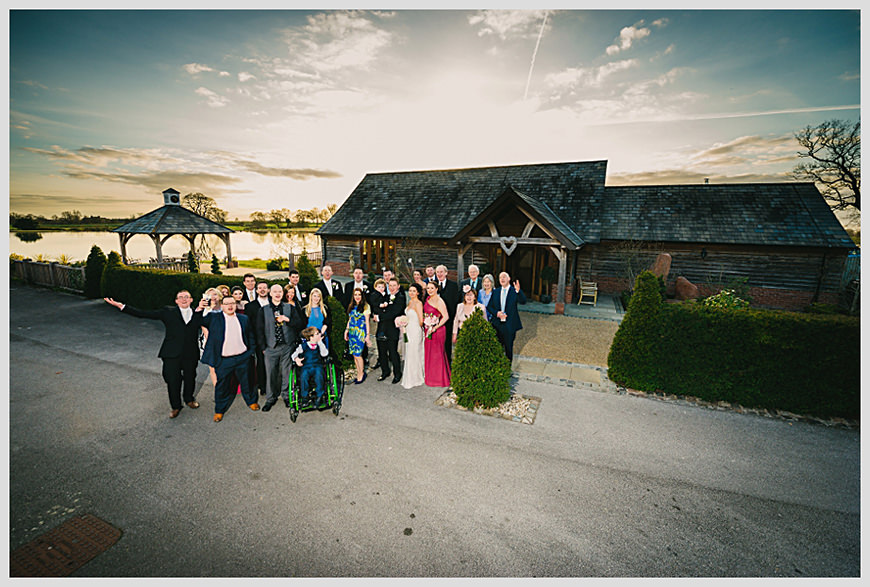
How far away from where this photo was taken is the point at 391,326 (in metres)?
7.54

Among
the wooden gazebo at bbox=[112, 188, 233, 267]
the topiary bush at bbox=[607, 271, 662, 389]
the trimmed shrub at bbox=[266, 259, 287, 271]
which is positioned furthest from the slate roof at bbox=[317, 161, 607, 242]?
the topiary bush at bbox=[607, 271, 662, 389]

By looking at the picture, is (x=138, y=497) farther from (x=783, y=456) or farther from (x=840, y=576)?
(x=783, y=456)

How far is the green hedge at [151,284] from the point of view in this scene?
12.5m

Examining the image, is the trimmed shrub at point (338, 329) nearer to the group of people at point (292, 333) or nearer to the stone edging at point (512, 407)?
the group of people at point (292, 333)

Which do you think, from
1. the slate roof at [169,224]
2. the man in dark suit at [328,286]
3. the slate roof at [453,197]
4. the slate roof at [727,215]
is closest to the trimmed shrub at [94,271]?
the slate roof at [169,224]

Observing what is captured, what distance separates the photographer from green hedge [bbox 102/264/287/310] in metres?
12.5

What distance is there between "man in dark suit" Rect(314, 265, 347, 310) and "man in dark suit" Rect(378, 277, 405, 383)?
53.3 inches

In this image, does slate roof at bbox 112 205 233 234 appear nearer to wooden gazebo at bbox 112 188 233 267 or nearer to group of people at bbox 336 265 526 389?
wooden gazebo at bbox 112 188 233 267

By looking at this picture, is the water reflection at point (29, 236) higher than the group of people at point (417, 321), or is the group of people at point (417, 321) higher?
the water reflection at point (29, 236)

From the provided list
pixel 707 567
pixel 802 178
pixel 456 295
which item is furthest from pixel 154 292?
pixel 802 178

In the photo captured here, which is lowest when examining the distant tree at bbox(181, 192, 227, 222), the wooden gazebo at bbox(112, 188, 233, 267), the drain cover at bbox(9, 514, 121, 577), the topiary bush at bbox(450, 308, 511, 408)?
the drain cover at bbox(9, 514, 121, 577)

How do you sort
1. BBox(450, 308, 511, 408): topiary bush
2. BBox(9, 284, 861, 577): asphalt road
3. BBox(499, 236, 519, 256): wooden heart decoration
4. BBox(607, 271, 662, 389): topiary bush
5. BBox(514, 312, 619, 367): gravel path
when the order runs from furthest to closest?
BBox(499, 236, 519, 256): wooden heart decoration
BBox(514, 312, 619, 367): gravel path
BBox(607, 271, 662, 389): topiary bush
BBox(450, 308, 511, 408): topiary bush
BBox(9, 284, 861, 577): asphalt road

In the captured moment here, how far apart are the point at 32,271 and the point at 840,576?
28.2m

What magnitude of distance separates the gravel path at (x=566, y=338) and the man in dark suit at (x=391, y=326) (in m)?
3.62
